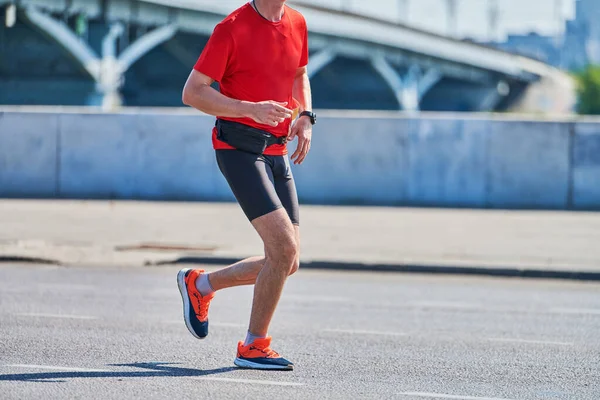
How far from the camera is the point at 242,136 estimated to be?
5398 millimetres

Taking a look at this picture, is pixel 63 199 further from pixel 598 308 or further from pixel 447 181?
pixel 598 308

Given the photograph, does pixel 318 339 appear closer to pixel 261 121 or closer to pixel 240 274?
pixel 240 274

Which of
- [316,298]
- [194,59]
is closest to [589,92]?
[194,59]

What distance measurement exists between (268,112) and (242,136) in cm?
28

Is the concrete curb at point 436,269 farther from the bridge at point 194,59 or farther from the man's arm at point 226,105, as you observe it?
the bridge at point 194,59

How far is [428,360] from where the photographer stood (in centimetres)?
609

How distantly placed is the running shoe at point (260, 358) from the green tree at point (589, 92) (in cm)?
9632

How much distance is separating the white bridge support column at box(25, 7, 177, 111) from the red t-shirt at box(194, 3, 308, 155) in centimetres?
3922

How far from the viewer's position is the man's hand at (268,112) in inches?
203

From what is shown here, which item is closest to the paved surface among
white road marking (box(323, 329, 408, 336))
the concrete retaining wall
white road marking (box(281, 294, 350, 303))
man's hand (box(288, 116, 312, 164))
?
the concrete retaining wall

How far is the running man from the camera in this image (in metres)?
5.25

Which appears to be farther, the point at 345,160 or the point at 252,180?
the point at 345,160

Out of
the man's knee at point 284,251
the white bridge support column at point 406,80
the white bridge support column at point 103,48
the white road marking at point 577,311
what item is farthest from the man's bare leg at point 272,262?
the white bridge support column at point 406,80

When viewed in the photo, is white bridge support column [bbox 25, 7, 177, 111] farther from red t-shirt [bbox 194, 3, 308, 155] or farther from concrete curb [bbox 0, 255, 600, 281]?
red t-shirt [bbox 194, 3, 308, 155]
